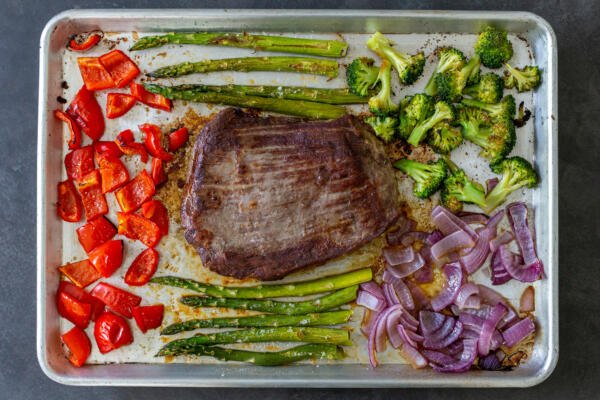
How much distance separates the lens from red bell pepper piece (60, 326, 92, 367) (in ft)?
18.6

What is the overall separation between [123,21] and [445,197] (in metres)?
3.77

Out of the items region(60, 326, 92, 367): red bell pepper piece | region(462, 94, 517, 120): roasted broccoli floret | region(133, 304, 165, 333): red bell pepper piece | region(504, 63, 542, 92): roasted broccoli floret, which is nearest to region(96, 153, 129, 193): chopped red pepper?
region(133, 304, 165, 333): red bell pepper piece

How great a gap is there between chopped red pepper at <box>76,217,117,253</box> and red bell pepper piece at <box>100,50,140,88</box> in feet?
4.71

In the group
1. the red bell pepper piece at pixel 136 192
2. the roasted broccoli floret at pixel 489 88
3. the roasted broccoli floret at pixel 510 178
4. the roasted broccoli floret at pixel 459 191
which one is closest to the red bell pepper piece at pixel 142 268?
the red bell pepper piece at pixel 136 192

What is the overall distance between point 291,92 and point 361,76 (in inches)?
28.9

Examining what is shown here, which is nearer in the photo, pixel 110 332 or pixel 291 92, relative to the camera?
pixel 110 332

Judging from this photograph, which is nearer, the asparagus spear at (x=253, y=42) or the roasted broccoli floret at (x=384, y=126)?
the roasted broccoli floret at (x=384, y=126)

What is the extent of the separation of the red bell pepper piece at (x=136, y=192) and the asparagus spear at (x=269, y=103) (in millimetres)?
890

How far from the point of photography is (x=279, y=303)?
575cm

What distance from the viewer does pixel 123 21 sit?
571cm

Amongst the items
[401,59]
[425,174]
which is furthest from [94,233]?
[401,59]

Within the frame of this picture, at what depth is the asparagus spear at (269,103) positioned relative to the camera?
18.7ft

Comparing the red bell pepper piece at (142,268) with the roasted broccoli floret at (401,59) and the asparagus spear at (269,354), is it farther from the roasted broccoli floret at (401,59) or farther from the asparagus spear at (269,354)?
the roasted broccoli floret at (401,59)

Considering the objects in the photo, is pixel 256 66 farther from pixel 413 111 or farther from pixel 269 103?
pixel 413 111
